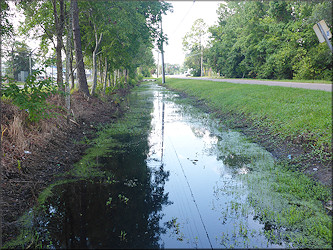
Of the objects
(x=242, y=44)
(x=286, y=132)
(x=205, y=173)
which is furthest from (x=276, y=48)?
(x=205, y=173)

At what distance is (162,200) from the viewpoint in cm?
441

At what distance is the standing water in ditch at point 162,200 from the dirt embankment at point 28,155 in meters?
0.28

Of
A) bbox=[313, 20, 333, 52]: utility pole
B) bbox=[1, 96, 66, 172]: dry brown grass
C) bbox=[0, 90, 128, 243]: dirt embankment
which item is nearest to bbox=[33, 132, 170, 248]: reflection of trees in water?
bbox=[0, 90, 128, 243]: dirt embankment

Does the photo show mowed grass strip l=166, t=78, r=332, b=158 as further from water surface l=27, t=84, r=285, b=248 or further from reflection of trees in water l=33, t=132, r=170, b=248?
reflection of trees in water l=33, t=132, r=170, b=248

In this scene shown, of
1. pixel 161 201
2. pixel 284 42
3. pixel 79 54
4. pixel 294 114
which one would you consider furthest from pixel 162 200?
pixel 284 42

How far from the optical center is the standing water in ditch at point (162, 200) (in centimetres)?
335

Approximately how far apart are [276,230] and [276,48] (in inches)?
1096

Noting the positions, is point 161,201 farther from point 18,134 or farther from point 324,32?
point 324,32

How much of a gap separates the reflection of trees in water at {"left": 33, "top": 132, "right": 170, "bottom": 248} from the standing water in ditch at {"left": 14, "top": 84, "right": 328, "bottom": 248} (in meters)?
0.01

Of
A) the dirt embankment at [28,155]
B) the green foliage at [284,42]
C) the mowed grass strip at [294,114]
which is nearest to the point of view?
the dirt embankment at [28,155]

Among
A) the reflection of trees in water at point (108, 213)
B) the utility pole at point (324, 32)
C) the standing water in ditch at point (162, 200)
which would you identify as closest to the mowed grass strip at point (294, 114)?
the standing water in ditch at point (162, 200)

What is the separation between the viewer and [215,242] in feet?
10.8

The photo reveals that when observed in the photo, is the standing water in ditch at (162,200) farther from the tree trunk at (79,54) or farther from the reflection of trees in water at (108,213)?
the tree trunk at (79,54)

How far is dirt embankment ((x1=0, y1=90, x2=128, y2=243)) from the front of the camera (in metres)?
4.02
